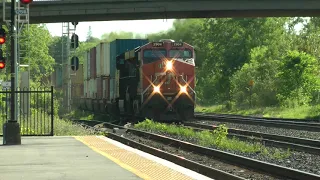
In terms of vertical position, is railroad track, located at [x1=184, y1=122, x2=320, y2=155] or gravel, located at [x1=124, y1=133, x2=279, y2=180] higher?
railroad track, located at [x1=184, y1=122, x2=320, y2=155]

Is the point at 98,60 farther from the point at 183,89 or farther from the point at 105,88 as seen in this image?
the point at 183,89

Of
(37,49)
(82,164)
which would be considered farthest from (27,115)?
(37,49)

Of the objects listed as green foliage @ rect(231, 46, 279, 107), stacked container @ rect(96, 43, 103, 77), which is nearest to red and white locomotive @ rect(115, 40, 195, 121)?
stacked container @ rect(96, 43, 103, 77)

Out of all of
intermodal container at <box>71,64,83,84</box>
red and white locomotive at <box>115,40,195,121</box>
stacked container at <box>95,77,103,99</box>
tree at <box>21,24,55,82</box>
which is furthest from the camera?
intermodal container at <box>71,64,83,84</box>

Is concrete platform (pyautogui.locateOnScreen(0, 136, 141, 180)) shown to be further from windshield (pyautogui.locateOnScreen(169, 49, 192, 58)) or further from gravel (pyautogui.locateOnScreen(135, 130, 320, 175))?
windshield (pyautogui.locateOnScreen(169, 49, 192, 58))

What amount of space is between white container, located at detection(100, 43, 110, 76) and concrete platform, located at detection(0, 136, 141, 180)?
2056 cm

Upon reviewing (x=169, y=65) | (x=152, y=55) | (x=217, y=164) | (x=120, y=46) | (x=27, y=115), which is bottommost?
(x=217, y=164)

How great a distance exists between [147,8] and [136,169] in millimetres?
29425

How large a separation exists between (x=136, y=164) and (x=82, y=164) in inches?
43.6

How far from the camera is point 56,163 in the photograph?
517 inches

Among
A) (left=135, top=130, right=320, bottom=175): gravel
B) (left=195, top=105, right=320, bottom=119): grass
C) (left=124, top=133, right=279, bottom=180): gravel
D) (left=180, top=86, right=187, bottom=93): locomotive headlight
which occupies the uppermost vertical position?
(left=180, top=86, right=187, bottom=93): locomotive headlight

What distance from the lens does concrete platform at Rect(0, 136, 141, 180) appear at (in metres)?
11.0

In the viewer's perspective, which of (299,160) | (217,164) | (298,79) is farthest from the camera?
(298,79)

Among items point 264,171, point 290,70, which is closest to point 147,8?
point 290,70
